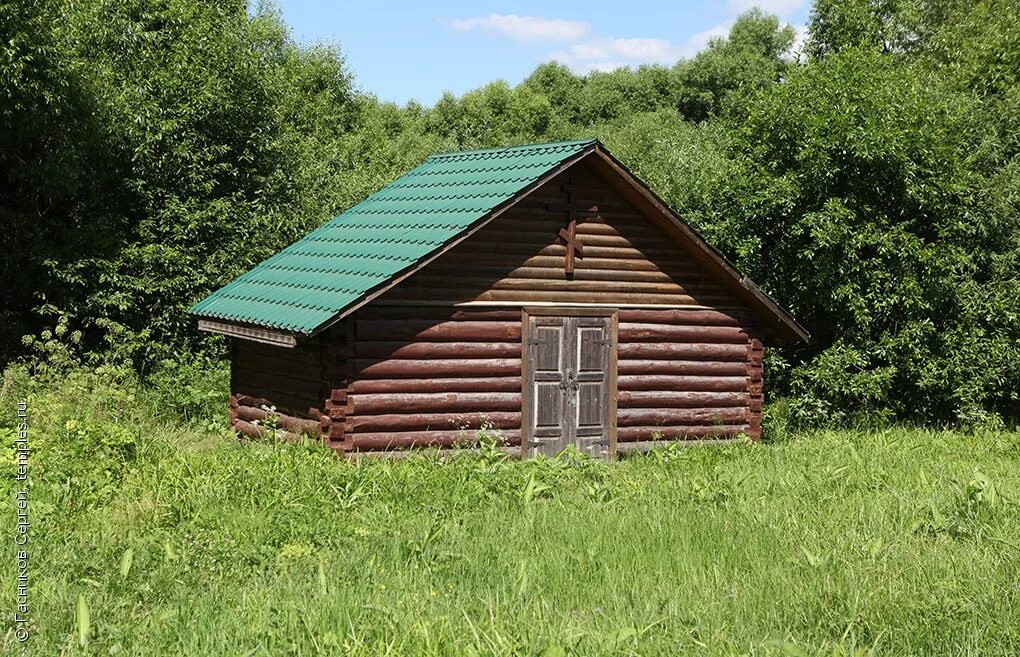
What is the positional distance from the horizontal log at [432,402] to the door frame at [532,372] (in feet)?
0.53

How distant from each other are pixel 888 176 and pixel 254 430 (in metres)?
11.9

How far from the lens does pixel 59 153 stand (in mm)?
20750

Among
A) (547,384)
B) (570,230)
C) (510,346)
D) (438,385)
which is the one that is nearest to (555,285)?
(570,230)

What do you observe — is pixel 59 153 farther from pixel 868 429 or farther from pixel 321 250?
pixel 868 429

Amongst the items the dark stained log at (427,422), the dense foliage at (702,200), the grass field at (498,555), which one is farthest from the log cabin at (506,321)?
the dense foliage at (702,200)

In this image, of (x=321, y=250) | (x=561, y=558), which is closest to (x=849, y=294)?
(x=321, y=250)

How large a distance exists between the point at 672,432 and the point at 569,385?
193cm

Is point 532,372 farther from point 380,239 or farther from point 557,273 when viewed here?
point 380,239

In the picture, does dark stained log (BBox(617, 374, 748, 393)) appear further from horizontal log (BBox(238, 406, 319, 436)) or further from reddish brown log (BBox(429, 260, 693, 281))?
horizontal log (BBox(238, 406, 319, 436))

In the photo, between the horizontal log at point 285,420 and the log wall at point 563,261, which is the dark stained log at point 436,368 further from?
the horizontal log at point 285,420

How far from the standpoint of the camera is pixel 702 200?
22.3 metres

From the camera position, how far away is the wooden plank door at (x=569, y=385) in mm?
16156

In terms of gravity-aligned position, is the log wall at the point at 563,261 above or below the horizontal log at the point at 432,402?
above

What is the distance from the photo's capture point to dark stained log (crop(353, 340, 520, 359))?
15.0m
